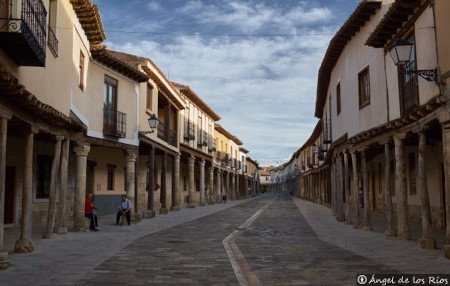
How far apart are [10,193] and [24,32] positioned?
9522mm

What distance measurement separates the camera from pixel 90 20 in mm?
14320

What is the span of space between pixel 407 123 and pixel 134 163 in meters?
11.0

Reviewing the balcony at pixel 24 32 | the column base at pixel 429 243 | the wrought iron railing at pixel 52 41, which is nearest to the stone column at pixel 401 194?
the column base at pixel 429 243

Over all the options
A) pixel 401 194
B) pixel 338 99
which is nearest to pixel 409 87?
pixel 401 194

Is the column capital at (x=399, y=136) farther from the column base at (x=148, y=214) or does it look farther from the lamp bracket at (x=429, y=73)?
the column base at (x=148, y=214)

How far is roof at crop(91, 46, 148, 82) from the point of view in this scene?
639 inches

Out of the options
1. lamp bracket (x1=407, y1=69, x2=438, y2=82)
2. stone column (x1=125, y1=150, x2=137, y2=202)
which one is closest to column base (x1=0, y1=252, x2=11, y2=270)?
lamp bracket (x1=407, y1=69, x2=438, y2=82)

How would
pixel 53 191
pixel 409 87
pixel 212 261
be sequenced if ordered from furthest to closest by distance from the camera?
pixel 53 191 → pixel 409 87 → pixel 212 261

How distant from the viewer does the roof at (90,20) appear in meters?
13.4

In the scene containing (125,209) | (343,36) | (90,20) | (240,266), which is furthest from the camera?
(343,36)

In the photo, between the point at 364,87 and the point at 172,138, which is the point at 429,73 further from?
the point at 172,138

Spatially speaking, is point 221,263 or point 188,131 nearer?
point 221,263

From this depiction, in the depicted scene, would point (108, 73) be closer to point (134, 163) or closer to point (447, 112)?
point (134, 163)

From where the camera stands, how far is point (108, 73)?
17.3 metres
